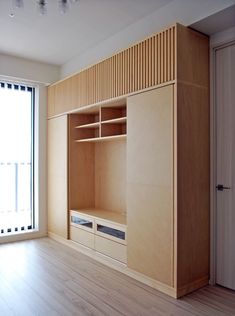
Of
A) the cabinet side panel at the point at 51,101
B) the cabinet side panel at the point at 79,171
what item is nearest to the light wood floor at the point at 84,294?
the cabinet side panel at the point at 79,171

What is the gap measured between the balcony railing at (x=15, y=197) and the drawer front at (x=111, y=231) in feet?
5.51

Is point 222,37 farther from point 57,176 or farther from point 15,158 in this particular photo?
point 15,158

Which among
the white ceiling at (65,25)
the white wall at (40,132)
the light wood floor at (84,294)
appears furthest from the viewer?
the white wall at (40,132)

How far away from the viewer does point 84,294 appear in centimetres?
279

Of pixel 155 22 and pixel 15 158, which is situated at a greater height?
pixel 155 22

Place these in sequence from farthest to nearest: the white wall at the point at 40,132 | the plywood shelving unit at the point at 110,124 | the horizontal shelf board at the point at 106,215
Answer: the white wall at the point at 40,132 → the plywood shelving unit at the point at 110,124 → the horizontal shelf board at the point at 106,215

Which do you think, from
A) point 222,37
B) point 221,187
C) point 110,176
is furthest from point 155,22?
point 110,176

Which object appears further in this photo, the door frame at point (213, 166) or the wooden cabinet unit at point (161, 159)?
the door frame at point (213, 166)

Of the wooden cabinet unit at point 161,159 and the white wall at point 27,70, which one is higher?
the white wall at point 27,70

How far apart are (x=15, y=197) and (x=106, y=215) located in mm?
1763

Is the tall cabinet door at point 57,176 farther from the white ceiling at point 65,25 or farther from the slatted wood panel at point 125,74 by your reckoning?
the white ceiling at point 65,25

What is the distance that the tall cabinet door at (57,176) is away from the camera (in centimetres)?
450

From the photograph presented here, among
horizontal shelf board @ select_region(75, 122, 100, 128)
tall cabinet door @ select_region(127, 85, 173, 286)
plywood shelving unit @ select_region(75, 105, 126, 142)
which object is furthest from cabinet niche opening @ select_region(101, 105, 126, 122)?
tall cabinet door @ select_region(127, 85, 173, 286)

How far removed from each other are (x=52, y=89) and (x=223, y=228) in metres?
3.45
